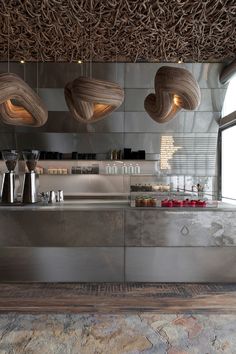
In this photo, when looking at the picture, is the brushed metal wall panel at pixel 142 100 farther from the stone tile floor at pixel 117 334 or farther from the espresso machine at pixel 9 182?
the stone tile floor at pixel 117 334

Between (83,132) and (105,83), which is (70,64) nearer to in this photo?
(83,132)

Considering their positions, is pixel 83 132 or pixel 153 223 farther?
pixel 83 132

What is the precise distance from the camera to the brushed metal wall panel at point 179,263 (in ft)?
9.91

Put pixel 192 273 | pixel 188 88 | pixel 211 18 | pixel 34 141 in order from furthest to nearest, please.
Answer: pixel 34 141 < pixel 211 18 < pixel 192 273 < pixel 188 88

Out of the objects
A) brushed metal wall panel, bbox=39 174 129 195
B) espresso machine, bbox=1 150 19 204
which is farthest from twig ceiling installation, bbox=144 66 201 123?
brushed metal wall panel, bbox=39 174 129 195

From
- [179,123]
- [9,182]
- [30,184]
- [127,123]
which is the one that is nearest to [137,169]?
[127,123]

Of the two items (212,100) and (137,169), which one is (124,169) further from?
(212,100)

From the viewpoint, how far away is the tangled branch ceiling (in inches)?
154

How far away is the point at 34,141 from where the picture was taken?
6.15 meters

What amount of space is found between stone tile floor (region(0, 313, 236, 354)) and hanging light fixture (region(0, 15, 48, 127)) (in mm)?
Result: 1571

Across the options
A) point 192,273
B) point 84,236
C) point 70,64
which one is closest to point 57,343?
point 84,236

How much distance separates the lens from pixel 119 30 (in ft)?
15.0

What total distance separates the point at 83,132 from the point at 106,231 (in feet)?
11.3

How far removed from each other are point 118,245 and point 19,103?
1496mm
